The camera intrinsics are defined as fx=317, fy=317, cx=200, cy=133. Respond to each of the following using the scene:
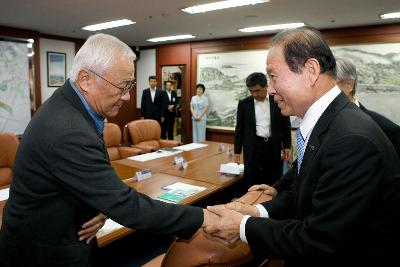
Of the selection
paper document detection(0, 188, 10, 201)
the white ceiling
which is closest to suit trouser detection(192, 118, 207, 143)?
the white ceiling

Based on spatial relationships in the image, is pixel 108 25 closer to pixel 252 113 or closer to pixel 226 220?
pixel 252 113

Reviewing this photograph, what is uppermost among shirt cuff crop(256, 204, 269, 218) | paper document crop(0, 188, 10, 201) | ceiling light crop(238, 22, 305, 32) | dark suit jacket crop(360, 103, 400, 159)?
ceiling light crop(238, 22, 305, 32)

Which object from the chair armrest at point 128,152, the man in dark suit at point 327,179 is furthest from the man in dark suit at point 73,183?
the chair armrest at point 128,152

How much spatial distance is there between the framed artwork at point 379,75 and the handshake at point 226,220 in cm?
590

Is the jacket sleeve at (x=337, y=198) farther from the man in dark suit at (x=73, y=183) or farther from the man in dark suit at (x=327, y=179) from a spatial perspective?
the man in dark suit at (x=73, y=183)

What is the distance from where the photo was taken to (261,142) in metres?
3.75

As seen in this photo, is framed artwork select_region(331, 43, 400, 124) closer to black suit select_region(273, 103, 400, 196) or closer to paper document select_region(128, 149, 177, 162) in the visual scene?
paper document select_region(128, 149, 177, 162)

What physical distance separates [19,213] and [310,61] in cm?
117

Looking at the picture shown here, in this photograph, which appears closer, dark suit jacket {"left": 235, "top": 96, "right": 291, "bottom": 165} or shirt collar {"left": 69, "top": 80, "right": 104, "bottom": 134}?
shirt collar {"left": 69, "top": 80, "right": 104, "bottom": 134}

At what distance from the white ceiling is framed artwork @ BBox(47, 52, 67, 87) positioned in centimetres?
100

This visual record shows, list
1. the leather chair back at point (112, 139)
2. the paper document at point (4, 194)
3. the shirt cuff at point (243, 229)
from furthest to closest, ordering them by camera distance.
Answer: the leather chair back at point (112, 139), the paper document at point (4, 194), the shirt cuff at point (243, 229)

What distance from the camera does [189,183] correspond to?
9.16 feet

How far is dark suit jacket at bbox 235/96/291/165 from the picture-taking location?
3.73 metres

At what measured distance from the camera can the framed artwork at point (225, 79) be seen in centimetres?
782
